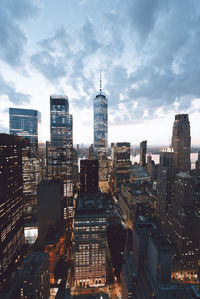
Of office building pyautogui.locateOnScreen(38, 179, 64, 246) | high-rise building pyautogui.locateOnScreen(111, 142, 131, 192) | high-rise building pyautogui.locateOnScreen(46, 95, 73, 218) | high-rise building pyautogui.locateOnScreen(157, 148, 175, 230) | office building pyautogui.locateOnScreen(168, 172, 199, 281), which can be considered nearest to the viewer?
office building pyautogui.locateOnScreen(168, 172, 199, 281)

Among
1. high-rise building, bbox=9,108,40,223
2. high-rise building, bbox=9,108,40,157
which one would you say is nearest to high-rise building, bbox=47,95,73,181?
high-rise building, bbox=9,108,40,223

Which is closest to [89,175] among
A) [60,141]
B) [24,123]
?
[60,141]

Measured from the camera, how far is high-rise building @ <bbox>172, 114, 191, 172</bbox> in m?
187

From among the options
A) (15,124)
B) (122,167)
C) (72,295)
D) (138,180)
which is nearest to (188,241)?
(72,295)

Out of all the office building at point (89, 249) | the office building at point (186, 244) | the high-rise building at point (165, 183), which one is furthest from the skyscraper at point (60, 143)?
the office building at point (186, 244)

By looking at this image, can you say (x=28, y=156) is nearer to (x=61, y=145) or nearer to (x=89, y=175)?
(x=61, y=145)

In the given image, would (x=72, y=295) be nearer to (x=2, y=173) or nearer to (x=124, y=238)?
(x=124, y=238)

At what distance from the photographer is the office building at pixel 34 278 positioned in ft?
136

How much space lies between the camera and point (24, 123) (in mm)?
166375

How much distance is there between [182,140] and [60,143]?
6470 inches

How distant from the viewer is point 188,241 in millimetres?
66188

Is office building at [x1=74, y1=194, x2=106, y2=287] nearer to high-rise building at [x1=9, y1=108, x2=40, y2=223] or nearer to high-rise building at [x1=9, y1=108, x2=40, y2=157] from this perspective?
high-rise building at [x1=9, y1=108, x2=40, y2=223]

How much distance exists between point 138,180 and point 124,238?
112730mm

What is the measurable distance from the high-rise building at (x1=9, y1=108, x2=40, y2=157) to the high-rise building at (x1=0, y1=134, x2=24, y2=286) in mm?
96791
